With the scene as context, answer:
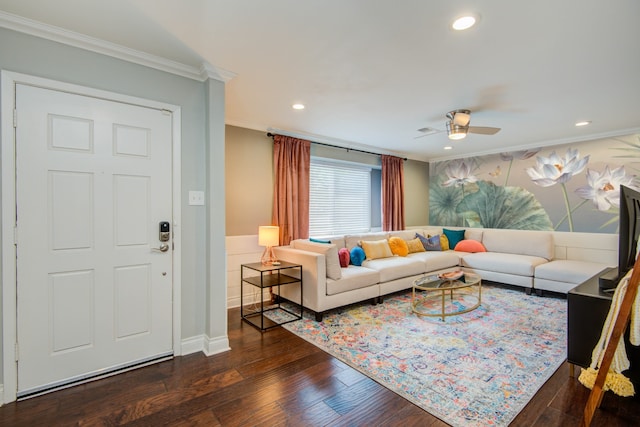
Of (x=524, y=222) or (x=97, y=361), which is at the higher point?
(x=524, y=222)

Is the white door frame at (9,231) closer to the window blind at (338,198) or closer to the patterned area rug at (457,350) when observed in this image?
the patterned area rug at (457,350)

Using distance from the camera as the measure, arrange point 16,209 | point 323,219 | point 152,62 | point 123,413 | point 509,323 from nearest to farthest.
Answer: point 123,413 < point 16,209 < point 152,62 < point 509,323 < point 323,219

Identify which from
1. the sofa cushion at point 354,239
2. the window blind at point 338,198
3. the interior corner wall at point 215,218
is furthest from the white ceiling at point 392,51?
the sofa cushion at point 354,239

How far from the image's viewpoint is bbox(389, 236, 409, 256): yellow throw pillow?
4910 mm

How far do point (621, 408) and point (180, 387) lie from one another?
9.55ft

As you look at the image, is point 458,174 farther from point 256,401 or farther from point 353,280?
point 256,401

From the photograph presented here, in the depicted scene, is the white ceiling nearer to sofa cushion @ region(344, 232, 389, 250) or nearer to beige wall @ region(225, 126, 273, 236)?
beige wall @ region(225, 126, 273, 236)

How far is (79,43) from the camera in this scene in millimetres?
2180

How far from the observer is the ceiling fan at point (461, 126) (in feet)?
11.6

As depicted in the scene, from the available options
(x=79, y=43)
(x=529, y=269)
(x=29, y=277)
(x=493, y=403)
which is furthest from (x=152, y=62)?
(x=529, y=269)

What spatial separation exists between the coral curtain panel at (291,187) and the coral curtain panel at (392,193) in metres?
1.86

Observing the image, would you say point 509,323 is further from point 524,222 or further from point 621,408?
point 524,222

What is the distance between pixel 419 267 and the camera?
4590 millimetres

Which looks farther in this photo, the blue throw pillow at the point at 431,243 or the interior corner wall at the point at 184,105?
the blue throw pillow at the point at 431,243
